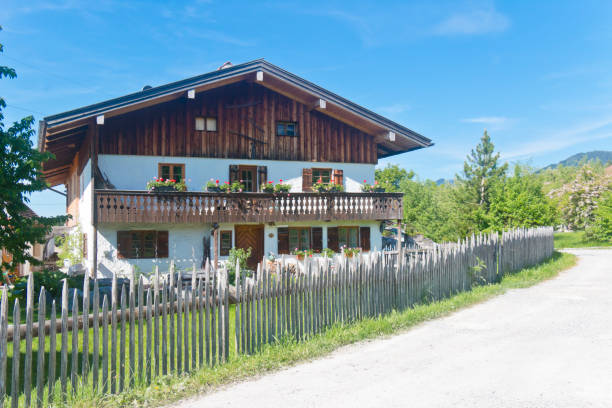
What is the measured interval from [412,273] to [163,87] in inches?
498

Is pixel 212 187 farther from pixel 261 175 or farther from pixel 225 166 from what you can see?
pixel 261 175

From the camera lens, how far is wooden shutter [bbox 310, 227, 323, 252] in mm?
21625

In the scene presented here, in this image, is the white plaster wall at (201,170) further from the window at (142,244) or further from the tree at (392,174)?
the tree at (392,174)

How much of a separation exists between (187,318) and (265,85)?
1645cm

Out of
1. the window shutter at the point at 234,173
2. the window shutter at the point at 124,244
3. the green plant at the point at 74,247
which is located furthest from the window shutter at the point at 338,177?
the green plant at the point at 74,247

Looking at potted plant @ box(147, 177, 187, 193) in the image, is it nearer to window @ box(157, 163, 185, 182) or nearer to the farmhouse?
the farmhouse

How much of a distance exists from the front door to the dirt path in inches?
472

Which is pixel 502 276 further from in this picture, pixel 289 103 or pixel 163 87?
pixel 163 87

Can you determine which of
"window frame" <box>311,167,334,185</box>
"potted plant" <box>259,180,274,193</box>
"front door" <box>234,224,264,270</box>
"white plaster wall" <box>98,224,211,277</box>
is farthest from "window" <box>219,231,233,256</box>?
"window frame" <box>311,167,334,185</box>

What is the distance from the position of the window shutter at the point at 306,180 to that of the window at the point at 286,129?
6.33 ft

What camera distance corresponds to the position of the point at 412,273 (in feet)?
36.2

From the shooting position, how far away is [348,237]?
22.5m

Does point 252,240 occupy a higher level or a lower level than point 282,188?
lower

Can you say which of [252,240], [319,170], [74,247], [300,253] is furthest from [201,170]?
[74,247]
